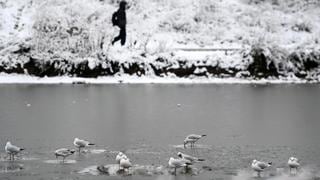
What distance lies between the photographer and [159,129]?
77.2 ft

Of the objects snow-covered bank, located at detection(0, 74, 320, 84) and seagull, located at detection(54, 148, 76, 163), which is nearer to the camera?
seagull, located at detection(54, 148, 76, 163)

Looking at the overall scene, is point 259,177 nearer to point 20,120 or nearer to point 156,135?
point 156,135

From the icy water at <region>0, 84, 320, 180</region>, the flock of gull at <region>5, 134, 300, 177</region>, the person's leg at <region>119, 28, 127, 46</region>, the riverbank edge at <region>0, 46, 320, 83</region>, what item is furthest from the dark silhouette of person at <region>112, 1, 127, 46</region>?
the flock of gull at <region>5, 134, 300, 177</region>

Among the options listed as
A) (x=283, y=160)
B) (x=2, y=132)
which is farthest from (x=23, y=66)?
(x=283, y=160)

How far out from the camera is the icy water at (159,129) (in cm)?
1658

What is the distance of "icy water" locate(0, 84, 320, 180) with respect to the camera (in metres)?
16.6

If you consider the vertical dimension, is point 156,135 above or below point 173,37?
below

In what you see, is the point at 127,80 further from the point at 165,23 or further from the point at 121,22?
the point at 165,23

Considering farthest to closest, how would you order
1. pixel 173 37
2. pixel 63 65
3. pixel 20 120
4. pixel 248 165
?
pixel 173 37 < pixel 63 65 < pixel 20 120 < pixel 248 165

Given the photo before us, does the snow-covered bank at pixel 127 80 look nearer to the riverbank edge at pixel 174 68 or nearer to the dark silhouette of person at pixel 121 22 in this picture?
the riverbank edge at pixel 174 68

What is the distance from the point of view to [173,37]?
57656 mm

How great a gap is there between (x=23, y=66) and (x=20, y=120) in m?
25.2

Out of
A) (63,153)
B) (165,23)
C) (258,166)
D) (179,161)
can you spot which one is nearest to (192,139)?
(179,161)

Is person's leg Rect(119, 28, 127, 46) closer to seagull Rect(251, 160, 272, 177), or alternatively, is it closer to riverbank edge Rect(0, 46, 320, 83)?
riverbank edge Rect(0, 46, 320, 83)
